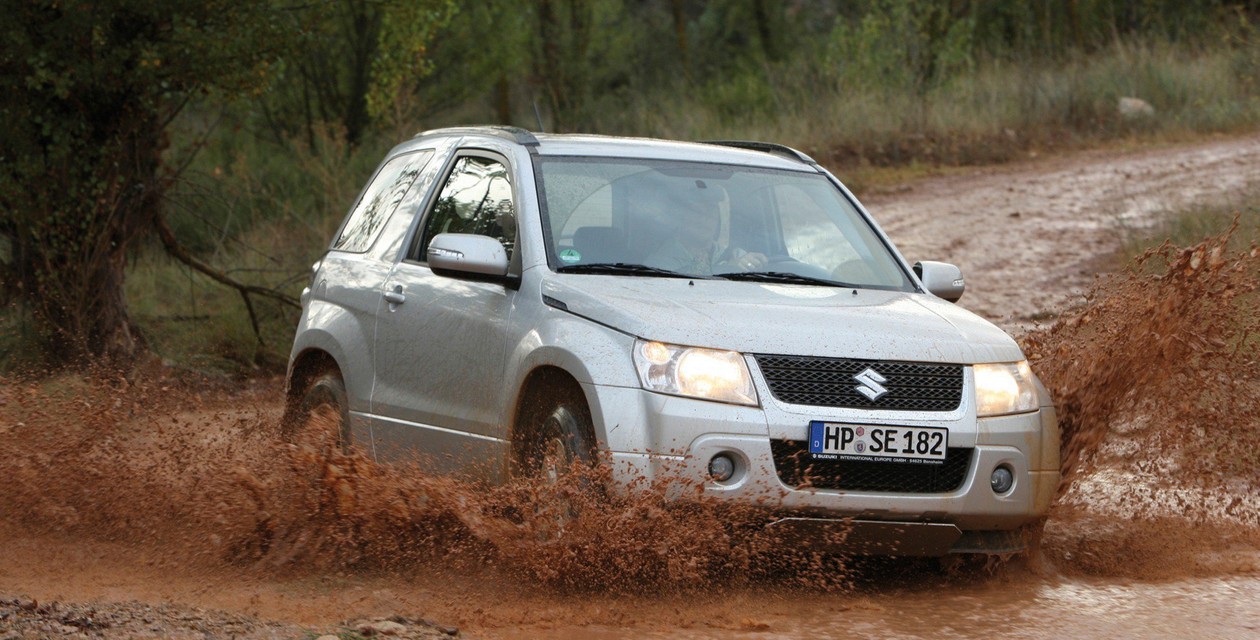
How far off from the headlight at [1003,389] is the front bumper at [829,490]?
0.14 ft

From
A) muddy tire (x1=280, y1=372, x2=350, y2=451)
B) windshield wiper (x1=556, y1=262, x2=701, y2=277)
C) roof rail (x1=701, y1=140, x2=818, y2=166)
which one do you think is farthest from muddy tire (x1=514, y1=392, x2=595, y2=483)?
roof rail (x1=701, y1=140, x2=818, y2=166)

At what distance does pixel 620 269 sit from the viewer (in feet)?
19.7

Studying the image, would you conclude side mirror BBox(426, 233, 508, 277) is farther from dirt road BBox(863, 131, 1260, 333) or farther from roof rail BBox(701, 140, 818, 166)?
dirt road BBox(863, 131, 1260, 333)

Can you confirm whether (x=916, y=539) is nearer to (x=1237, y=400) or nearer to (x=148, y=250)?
→ (x=1237, y=400)

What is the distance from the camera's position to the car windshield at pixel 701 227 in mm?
6141

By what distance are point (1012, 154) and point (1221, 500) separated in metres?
15.5

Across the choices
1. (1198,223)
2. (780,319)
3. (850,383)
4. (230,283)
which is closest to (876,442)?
(850,383)

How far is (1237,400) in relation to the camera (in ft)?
22.1

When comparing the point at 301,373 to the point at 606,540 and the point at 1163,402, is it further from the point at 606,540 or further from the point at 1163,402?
the point at 1163,402

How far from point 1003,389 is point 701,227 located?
4.56ft

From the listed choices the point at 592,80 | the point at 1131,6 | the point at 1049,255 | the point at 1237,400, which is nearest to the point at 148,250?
the point at 1049,255

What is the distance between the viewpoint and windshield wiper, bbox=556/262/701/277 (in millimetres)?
5973

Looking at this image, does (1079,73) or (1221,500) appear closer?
(1221,500)

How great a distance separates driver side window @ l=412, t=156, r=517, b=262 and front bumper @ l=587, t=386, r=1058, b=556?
4.53 feet
